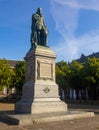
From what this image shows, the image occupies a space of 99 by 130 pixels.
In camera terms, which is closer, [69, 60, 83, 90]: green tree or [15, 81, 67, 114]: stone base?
[15, 81, 67, 114]: stone base

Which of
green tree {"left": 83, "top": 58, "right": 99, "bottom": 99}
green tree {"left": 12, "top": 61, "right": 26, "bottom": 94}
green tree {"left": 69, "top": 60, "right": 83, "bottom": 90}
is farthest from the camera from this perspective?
green tree {"left": 12, "top": 61, "right": 26, "bottom": 94}

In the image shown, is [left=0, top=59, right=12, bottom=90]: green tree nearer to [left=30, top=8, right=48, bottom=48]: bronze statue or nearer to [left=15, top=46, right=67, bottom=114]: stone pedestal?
[left=30, top=8, right=48, bottom=48]: bronze statue

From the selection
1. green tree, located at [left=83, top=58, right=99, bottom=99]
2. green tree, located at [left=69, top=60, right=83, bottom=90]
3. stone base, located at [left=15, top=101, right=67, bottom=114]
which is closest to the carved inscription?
stone base, located at [left=15, top=101, right=67, bottom=114]

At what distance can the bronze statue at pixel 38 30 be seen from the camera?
17422 millimetres

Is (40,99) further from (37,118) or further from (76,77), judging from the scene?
(76,77)

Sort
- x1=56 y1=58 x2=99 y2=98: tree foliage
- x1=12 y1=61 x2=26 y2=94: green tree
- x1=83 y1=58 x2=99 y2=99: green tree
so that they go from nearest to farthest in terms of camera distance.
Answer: x1=83 y1=58 x2=99 y2=99: green tree → x1=56 y1=58 x2=99 y2=98: tree foliage → x1=12 y1=61 x2=26 y2=94: green tree

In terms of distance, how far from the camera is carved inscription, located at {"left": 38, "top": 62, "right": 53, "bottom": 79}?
15.8 m

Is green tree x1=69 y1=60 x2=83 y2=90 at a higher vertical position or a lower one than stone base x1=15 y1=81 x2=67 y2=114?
higher

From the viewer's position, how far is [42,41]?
57.8ft

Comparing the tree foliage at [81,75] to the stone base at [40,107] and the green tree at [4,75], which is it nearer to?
the green tree at [4,75]

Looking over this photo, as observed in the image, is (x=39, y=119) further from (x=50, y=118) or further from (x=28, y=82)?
(x=28, y=82)

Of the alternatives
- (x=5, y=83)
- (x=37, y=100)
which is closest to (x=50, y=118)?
(x=37, y=100)

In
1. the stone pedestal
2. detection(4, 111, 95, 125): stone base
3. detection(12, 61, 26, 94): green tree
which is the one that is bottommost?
detection(4, 111, 95, 125): stone base

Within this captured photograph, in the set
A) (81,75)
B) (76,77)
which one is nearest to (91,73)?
(81,75)
